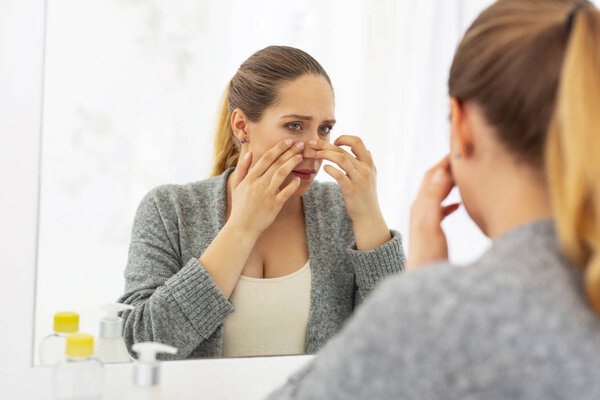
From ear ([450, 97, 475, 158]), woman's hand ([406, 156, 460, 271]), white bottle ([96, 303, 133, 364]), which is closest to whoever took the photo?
ear ([450, 97, 475, 158])

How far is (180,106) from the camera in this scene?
748 mm

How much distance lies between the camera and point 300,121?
0.80 meters

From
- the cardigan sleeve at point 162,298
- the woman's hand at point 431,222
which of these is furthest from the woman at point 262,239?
the woman's hand at point 431,222

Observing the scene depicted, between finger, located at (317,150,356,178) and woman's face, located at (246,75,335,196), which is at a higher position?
woman's face, located at (246,75,335,196)

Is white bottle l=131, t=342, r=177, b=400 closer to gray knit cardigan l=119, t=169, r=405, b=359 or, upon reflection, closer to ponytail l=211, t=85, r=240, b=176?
gray knit cardigan l=119, t=169, r=405, b=359

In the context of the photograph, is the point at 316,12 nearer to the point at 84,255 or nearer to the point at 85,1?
the point at 85,1

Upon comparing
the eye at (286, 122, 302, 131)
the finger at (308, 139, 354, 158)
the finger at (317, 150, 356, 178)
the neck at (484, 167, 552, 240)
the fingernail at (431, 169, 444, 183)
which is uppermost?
the neck at (484, 167, 552, 240)

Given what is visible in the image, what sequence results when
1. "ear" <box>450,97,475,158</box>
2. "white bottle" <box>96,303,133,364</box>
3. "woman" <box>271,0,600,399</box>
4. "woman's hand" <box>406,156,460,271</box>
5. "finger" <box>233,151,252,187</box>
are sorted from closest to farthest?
"woman" <box>271,0,600,399</box>
"ear" <box>450,97,475,158</box>
"woman's hand" <box>406,156,460,271</box>
"white bottle" <box>96,303,133,364</box>
"finger" <box>233,151,252,187</box>

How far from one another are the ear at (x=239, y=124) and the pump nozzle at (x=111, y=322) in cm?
27

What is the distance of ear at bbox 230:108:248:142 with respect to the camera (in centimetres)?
80

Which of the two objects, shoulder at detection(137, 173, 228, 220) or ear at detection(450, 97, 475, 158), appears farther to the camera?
shoulder at detection(137, 173, 228, 220)

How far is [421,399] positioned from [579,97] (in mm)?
197

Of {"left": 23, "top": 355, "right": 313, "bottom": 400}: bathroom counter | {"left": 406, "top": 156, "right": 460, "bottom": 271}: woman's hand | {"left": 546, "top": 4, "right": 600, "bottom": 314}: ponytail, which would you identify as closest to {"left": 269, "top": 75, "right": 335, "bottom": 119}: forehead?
{"left": 406, "top": 156, "right": 460, "bottom": 271}: woman's hand

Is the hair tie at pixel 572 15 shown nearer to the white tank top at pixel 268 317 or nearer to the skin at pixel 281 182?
the skin at pixel 281 182
